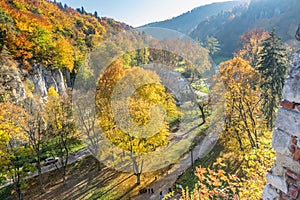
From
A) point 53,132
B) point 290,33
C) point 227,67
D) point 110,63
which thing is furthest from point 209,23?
point 53,132

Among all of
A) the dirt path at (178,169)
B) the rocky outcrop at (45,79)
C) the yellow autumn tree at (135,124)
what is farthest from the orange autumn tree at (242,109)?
the rocky outcrop at (45,79)

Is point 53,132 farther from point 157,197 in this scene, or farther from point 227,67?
point 227,67

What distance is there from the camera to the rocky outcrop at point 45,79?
917 inches

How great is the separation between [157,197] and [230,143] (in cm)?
646

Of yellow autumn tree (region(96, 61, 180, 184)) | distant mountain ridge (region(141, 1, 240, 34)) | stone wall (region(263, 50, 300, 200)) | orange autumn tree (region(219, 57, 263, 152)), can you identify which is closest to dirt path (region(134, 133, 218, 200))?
yellow autumn tree (region(96, 61, 180, 184))

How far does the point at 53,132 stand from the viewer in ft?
55.1

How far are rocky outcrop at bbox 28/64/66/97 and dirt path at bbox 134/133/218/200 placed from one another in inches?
501

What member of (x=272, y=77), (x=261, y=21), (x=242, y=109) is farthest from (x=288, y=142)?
(x=261, y=21)

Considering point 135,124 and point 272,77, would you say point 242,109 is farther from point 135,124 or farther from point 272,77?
point 135,124

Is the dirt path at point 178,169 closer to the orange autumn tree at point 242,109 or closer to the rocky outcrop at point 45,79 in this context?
the orange autumn tree at point 242,109

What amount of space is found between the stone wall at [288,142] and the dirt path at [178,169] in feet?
45.5

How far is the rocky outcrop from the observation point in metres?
23.3

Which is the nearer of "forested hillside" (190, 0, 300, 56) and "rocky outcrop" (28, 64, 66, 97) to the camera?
"rocky outcrop" (28, 64, 66, 97)

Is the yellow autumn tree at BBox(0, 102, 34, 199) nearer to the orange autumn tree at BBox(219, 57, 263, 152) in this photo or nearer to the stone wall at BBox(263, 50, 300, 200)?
the orange autumn tree at BBox(219, 57, 263, 152)
